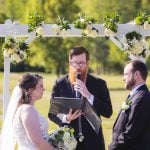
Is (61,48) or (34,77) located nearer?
(34,77)

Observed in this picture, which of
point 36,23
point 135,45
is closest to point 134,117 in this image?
point 135,45

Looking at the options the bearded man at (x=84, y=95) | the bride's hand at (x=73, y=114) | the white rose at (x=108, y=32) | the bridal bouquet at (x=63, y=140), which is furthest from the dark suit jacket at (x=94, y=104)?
the white rose at (x=108, y=32)

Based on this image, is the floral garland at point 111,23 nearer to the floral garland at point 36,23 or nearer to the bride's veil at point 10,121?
the floral garland at point 36,23

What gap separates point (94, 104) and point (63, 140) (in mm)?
611

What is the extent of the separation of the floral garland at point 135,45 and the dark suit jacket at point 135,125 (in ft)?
6.83

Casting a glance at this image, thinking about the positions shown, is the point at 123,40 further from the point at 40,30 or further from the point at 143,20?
the point at 40,30

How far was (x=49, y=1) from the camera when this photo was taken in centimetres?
3703

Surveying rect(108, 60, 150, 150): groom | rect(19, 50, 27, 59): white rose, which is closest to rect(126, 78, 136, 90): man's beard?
rect(108, 60, 150, 150): groom

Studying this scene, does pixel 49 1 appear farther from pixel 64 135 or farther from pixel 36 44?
pixel 64 135

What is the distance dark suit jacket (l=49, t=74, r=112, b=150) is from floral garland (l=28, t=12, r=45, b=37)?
1534 mm

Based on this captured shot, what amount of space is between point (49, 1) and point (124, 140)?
32.1m

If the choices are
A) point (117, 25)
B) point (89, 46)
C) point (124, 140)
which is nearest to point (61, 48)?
point (89, 46)

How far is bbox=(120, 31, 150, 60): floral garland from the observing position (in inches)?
300

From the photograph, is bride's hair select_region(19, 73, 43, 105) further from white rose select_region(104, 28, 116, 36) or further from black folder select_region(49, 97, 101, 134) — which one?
white rose select_region(104, 28, 116, 36)
